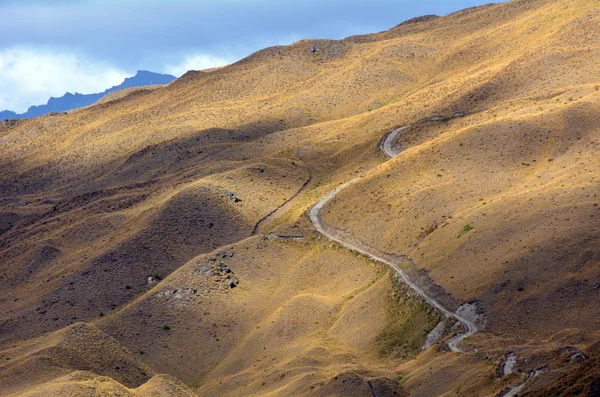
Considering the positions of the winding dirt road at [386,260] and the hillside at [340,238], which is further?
the winding dirt road at [386,260]

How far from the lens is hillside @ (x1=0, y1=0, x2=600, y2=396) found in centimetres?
5038

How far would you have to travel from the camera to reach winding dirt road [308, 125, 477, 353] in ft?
167

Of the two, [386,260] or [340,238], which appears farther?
[340,238]

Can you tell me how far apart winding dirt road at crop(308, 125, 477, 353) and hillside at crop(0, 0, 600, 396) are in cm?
39

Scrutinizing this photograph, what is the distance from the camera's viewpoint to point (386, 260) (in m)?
67.6

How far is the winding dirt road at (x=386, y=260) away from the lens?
50906 millimetres

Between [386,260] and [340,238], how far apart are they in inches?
363

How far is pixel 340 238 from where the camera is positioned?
76062 millimetres

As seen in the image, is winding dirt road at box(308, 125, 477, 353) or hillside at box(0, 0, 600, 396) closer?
hillside at box(0, 0, 600, 396)

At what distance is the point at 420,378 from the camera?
155 feet

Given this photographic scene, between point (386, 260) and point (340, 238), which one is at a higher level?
point (340, 238)

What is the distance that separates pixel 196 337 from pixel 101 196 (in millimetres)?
47541

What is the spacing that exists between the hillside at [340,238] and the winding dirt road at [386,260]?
390mm

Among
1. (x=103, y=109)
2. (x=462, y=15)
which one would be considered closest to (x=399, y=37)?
(x=462, y=15)
